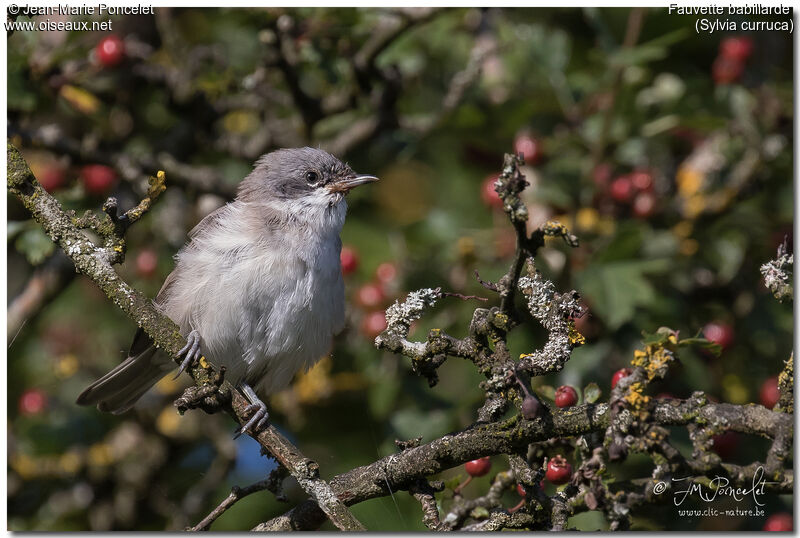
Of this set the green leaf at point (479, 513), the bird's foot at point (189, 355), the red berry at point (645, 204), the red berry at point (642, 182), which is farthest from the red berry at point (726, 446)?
the bird's foot at point (189, 355)

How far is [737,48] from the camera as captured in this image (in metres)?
4.13

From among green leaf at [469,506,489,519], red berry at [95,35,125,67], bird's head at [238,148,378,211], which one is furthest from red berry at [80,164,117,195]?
green leaf at [469,506,489,519]

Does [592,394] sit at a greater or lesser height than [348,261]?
lesser

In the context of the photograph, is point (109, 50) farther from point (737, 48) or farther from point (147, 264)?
point (737, 48)

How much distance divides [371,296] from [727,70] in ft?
7.17

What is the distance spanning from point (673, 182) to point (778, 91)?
0.67 meters

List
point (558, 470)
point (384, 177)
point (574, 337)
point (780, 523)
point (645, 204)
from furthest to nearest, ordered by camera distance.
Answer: point (384, 177) < point (645, 204) < point (780, 523) < point (558, 470) < point (574, 337)

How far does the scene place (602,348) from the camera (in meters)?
3.71

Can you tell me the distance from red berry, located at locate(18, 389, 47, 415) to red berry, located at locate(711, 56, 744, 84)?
383 centimetres

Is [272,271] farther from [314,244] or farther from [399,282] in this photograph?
[399,282]

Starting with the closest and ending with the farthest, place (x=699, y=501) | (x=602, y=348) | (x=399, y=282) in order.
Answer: (x=699, y=501)
(x=602, y=348)
(x=399, y=282)

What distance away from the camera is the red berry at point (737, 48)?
4.09 metres

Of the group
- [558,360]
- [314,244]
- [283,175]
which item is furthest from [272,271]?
[558,360]

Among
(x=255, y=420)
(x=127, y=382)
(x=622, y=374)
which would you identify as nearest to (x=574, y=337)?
(x=622, y=374)
